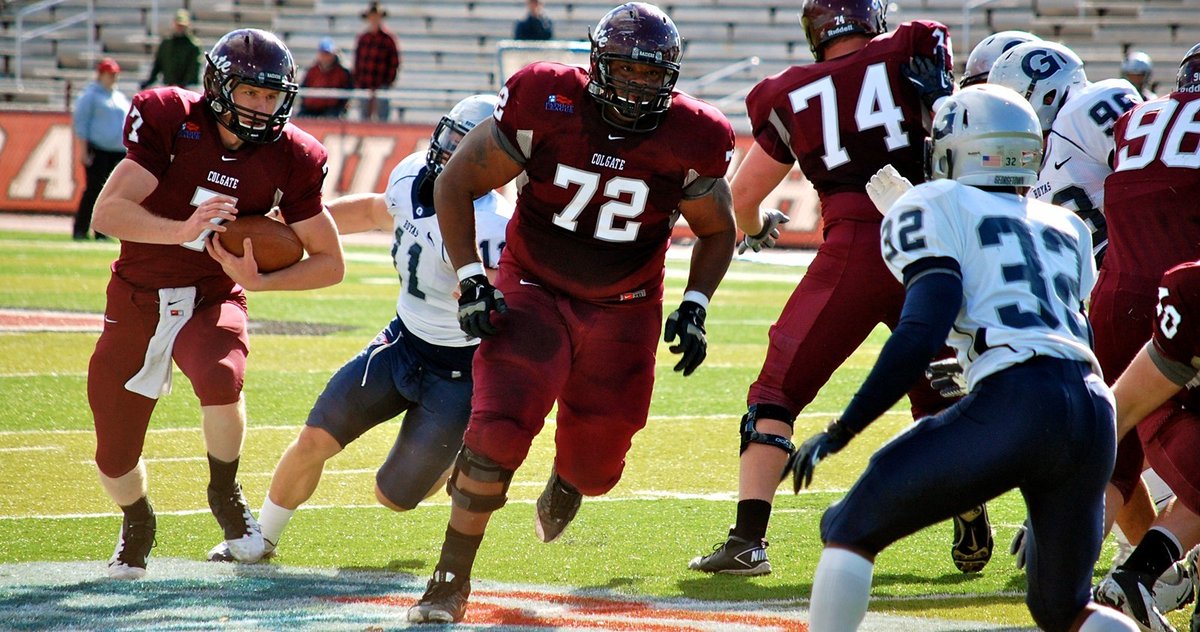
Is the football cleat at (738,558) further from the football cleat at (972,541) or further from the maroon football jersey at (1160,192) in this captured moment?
the maroon football jersey at (1160,192)

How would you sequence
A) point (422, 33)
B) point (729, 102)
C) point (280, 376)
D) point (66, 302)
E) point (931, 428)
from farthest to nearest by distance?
point (422, 33)
point (729, 102)
point (66, 302)
point (280, 376)
point (931, 428)

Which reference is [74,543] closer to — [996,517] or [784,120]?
[784,120]

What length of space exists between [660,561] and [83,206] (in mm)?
11975

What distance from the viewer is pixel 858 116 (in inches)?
178

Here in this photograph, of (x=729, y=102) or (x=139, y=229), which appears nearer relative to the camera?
(x=139, y=229)

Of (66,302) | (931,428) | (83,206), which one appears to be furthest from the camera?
(83,206)

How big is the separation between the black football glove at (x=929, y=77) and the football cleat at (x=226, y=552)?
2.49m

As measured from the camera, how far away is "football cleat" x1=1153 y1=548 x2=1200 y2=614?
4055 millimetres

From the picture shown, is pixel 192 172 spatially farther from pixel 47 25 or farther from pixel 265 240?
pixel 47 25

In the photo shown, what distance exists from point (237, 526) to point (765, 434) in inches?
65.7

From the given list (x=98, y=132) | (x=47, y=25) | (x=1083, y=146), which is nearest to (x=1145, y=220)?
(x=1083, y=146)

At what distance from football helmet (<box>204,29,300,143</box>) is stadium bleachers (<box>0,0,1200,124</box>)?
1366cm

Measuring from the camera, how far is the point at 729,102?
17469mm

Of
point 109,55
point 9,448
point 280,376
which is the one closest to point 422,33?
point 109,55
